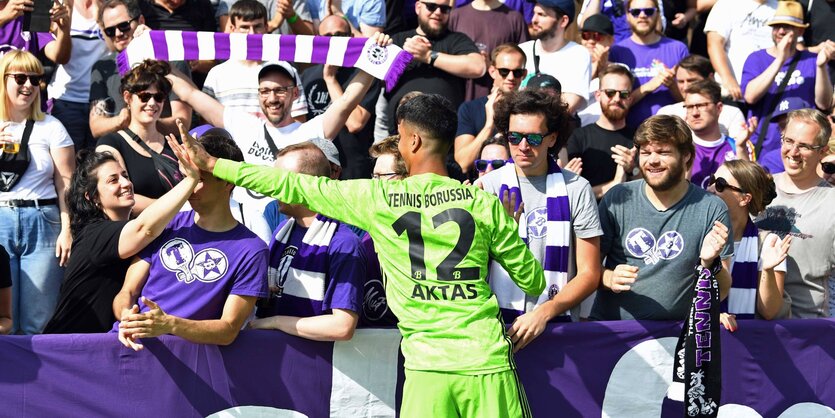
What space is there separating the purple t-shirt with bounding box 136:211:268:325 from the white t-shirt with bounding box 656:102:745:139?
5.13 meters

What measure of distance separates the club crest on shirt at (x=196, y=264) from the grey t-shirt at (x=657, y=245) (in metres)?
2.35

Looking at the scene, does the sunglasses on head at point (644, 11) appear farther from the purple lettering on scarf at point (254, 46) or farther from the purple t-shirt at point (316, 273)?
the purple t-shirt at point (316, 273)

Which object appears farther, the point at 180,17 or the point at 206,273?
the point at 180,17

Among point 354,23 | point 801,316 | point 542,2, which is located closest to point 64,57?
point 354,23

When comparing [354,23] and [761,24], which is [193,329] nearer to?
[354,23]

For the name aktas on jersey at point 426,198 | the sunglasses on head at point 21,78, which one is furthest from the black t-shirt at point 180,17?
the name aktas on jersey at point 426,198

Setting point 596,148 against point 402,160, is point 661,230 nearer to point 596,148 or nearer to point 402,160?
point 402,160

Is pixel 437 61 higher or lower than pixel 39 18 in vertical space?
lower

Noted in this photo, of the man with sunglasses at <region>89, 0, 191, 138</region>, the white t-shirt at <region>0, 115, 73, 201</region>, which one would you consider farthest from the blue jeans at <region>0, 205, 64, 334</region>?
the man with sunglasses at <region>89, 0, 191, 138</region>

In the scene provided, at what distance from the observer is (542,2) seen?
10320 millimetres

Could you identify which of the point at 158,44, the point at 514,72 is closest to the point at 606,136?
the point at 514,72

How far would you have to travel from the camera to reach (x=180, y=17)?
10.4 m

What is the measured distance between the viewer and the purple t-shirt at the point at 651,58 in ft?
33.8

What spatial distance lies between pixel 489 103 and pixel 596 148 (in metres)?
0.95
